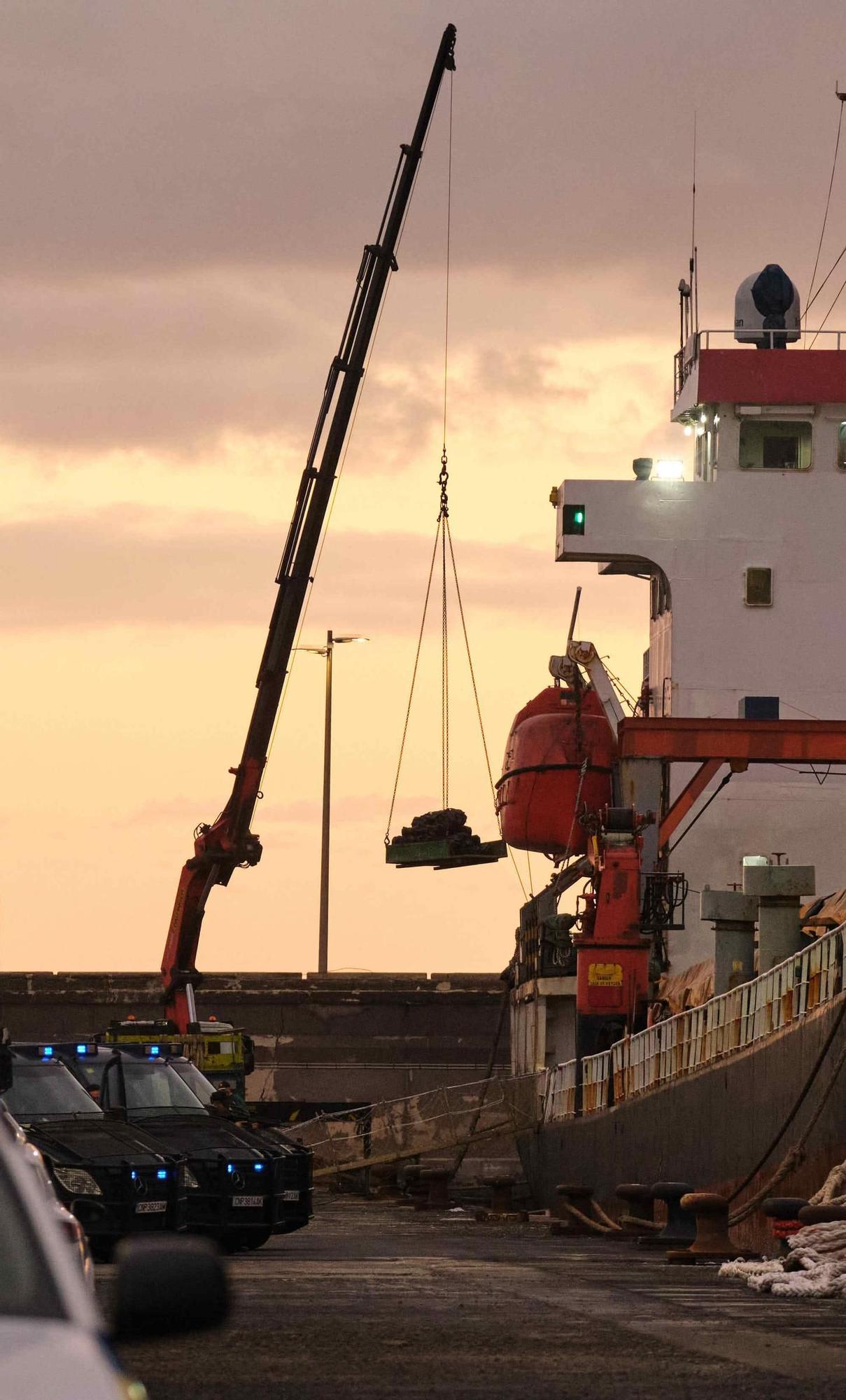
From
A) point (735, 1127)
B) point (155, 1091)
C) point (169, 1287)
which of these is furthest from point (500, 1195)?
point (169, 1287)

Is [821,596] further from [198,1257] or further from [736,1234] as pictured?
[198,1257]

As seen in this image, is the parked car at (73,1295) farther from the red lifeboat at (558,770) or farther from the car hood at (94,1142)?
the red lifeboat at (558,770)

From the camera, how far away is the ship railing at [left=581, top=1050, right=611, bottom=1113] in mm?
34750

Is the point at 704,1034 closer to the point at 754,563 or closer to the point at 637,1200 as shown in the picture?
the point at 637,1200

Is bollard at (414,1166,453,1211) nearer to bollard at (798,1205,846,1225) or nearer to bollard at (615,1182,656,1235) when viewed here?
bollard at (615,1182,656,1235)

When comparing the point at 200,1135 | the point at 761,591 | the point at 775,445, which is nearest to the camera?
the point at 200,1135

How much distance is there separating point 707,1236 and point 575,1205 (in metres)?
8.43

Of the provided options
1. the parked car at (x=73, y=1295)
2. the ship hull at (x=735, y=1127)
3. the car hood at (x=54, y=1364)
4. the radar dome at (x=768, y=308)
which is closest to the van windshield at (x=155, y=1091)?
the ship hull at (x=735, y=1127)

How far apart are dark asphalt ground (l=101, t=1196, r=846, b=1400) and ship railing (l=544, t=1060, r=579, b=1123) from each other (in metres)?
17.9

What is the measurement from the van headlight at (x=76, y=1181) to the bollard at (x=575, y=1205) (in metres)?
8.76

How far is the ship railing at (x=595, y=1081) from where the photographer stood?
3475cm

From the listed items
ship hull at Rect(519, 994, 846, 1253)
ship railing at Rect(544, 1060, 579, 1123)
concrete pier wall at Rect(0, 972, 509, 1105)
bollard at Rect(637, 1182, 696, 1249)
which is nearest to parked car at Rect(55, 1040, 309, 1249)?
bollard at Rect(637, 1182, 696, 1249)

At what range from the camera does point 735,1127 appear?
26094mm

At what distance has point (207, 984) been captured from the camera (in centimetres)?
6228
